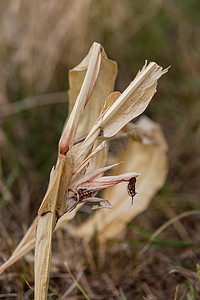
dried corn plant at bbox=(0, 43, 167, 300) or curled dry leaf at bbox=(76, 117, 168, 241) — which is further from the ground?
dried corn plant at bbox=(0, 43, 167, 300)

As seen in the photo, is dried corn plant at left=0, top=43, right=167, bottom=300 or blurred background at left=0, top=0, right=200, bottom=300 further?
blurred background at left=0, top=0, right=200, bottom=300

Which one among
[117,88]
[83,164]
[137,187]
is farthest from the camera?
[117,88]

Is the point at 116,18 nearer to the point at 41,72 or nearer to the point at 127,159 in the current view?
the point at 41,72

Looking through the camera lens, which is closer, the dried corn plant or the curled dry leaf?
the dried corn plant

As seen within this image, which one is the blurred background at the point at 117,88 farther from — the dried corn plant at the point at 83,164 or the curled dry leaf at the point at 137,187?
the dried corn plant at the point at 83,164

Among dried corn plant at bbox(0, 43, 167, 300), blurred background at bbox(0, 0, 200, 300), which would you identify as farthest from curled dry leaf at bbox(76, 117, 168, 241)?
dried corn plant at bbox(0, 43, 167, 300)

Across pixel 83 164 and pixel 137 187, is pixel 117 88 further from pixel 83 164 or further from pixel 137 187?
pixel 83 164

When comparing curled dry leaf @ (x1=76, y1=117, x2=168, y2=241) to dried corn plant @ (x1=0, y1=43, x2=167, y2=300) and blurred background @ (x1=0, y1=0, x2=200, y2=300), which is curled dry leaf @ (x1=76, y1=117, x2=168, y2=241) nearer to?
blurred background @ (x1=0, y1=0, x2=200, y2=300)

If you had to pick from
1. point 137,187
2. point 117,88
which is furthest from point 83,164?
point 117,88

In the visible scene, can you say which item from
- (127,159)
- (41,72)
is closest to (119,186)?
(127,159)
